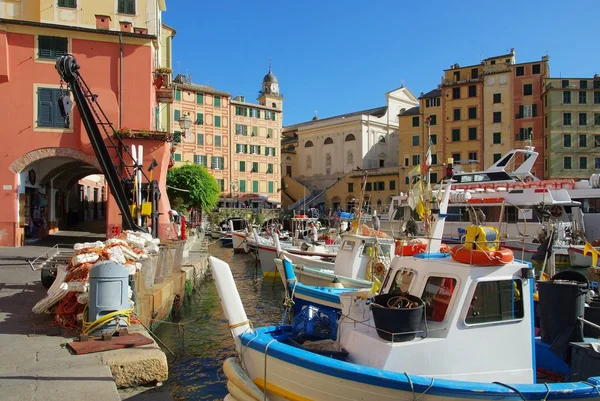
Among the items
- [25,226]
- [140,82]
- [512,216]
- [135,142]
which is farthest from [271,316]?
[512,216]

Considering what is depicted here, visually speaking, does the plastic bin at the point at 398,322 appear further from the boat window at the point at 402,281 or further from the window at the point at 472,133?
the window at the point at 472,133

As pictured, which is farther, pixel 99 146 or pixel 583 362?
pixel 99 146

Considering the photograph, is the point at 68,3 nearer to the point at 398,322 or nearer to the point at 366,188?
the point at 398,322

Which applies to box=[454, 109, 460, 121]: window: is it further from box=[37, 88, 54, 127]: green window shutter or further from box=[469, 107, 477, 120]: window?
box=[37, 88, 54, 127]: green window shutter

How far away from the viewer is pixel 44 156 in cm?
2259

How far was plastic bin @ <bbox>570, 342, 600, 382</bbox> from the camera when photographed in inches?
253

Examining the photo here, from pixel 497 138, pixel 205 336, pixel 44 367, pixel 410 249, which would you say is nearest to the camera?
pixel 44 367

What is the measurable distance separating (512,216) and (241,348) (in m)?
25.8

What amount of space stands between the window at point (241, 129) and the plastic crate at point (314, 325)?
53593 millimetres

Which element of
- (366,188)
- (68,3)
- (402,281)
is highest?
(68,3)

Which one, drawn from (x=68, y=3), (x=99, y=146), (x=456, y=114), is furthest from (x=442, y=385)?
(x=456, y=114)

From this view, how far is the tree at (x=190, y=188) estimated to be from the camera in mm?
44938

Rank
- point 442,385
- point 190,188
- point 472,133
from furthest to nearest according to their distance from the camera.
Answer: point 472,133
point 190,188
point 442,385

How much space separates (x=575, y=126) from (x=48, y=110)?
4480 cm
